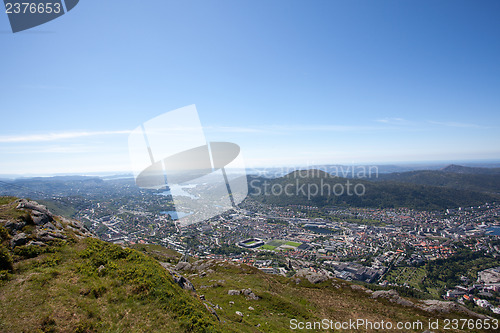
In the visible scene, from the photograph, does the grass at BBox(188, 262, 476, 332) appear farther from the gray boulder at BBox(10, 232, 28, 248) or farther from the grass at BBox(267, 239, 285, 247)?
the grass at BBox(267, 239, 285, 247)

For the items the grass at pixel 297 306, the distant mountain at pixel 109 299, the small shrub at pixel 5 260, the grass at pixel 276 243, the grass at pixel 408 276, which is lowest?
the grass at pixel 276 243

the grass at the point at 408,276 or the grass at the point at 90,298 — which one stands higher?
the grass at the point at 90,298

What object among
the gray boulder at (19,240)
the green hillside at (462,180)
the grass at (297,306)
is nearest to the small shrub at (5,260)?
the gray boulder at (19,240)

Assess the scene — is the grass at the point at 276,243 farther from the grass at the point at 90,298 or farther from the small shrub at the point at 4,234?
the small shrub at the point at 4,234

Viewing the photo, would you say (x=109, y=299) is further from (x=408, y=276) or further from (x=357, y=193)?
(x=357, y=193)

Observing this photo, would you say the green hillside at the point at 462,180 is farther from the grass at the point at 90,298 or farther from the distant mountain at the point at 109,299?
the grass at the point at 90,298

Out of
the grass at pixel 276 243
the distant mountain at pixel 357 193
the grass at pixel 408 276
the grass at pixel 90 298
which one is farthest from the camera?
the distant mountain at pixel 357 193

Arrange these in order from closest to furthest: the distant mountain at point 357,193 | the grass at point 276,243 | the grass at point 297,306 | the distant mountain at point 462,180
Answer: the grass at point 297,306
the grass at point 276,243
the distant mountain at point 357,193
the distant mountain at point 462,180

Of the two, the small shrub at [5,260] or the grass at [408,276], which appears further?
the grass at [408,276]

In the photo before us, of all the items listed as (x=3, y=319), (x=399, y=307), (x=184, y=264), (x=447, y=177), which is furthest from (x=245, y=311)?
(x=447, y=177)
